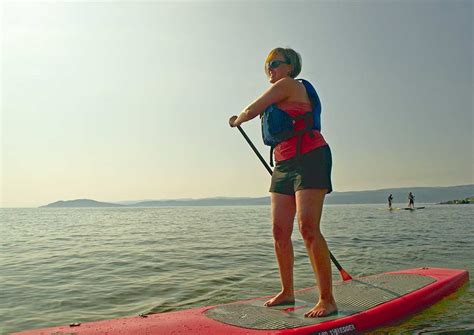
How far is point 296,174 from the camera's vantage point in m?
4.01

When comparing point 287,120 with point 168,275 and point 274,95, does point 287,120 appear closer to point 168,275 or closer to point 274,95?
point 274,95

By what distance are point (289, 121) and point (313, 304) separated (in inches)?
73.3

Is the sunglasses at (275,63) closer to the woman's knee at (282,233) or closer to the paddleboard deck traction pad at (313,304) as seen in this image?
the woman's knee at (282,233)

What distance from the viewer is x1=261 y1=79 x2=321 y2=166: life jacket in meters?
A: 4.00

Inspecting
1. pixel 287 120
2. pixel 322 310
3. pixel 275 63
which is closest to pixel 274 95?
pixel 287 120

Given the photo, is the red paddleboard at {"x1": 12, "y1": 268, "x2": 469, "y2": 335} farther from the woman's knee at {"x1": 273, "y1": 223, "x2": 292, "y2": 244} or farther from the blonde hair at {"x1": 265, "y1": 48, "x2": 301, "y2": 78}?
the blonde hair at {"x1": 265, "y1": 48, "x2": 301, "y2": 78}

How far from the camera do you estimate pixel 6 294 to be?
6.36 metres

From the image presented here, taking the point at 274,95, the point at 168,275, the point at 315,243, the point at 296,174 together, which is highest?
the point at 274,95

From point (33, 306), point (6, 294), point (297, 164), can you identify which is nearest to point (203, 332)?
point (297, 164)

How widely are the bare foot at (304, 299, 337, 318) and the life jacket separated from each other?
4.62 ft

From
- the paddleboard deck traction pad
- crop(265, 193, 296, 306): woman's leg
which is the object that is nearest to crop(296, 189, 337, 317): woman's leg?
the paddleboard deck traction pad

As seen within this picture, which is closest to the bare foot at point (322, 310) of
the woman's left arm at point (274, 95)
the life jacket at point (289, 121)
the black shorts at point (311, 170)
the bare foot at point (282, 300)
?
the bare foot at point (282, 300)

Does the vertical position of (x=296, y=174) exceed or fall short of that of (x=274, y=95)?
it falls short

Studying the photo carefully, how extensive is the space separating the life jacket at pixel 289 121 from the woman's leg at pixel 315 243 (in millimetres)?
448
